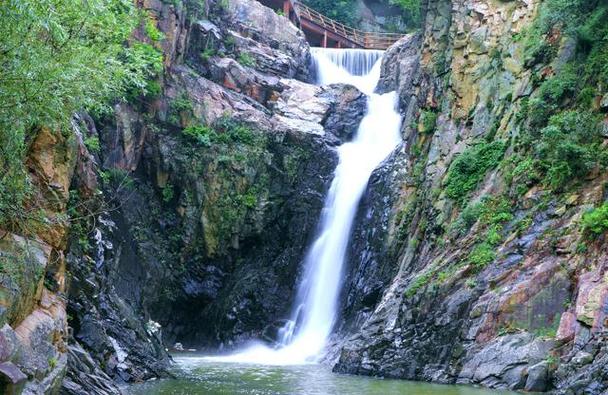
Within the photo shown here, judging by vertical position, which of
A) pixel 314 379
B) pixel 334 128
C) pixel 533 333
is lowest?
pixel 314 379

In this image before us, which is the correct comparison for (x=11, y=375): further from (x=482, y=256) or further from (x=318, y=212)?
(x=318, y=212)

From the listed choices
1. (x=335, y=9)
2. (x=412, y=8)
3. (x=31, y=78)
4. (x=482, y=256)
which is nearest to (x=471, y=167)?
(x=482, y=256)

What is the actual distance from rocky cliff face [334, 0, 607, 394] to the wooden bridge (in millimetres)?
18501

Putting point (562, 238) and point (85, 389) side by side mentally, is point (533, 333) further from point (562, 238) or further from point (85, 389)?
point (85, 389)

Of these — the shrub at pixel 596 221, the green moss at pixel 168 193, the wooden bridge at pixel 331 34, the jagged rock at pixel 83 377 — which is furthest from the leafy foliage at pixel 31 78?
the wooden bridge at pixel 331 34

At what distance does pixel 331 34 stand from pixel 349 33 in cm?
216

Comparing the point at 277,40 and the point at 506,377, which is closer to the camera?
the point at 506,377

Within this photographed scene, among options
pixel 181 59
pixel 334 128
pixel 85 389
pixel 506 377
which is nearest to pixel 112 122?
pixel 181 59

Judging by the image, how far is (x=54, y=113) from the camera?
10.2 metres

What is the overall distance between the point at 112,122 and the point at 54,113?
58.4 feet

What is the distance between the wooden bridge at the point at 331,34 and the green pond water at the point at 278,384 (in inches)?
1252

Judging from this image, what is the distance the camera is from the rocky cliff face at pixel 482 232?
612 inches

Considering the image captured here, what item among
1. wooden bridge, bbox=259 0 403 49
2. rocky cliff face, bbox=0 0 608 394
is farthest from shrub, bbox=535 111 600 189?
wooden bridge, bbox=259 0 403 49

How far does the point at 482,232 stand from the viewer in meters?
19.5
